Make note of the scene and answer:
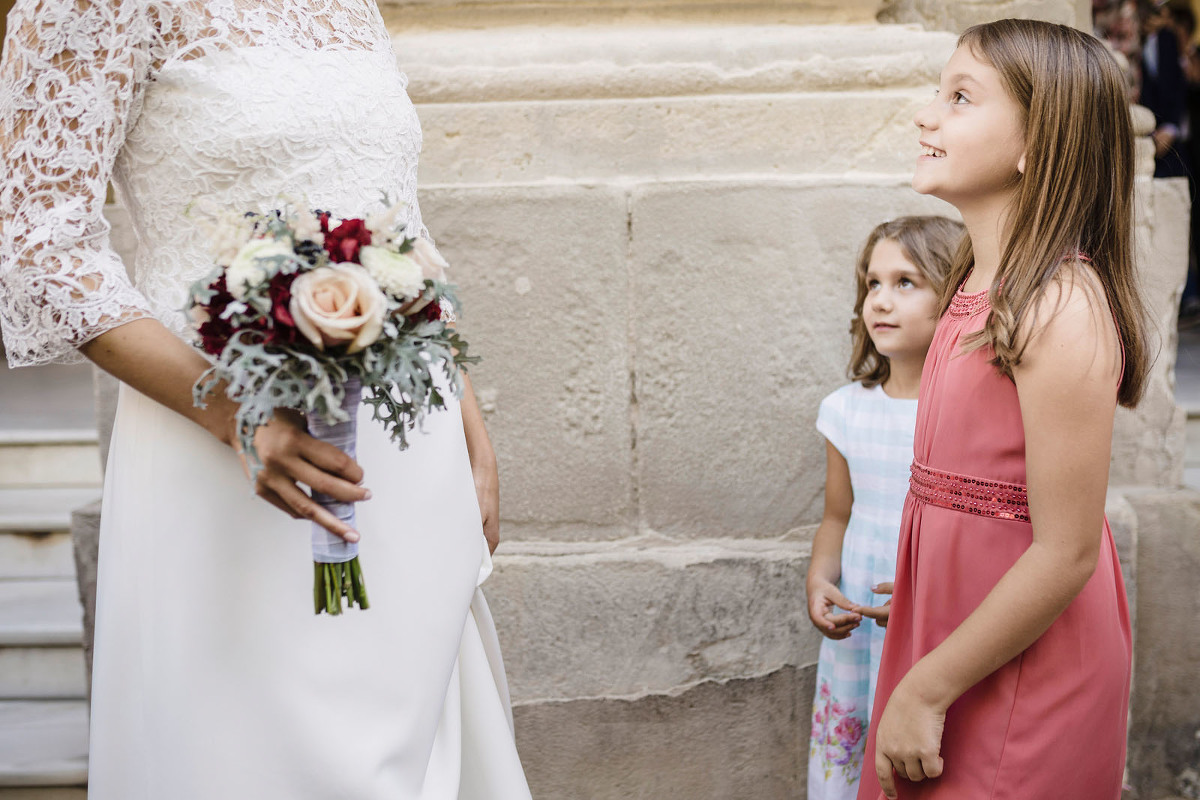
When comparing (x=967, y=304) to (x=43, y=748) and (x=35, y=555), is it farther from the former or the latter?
(x=35, y=555)

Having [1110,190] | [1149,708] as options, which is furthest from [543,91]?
[1149,708]

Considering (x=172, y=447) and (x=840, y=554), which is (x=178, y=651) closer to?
(x=172, y=447)

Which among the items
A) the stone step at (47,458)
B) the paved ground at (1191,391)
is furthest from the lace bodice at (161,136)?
the stone step at (47,458)

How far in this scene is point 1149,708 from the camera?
2971 millimetres

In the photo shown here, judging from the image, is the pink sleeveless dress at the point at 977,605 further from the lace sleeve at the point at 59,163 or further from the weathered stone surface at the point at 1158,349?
the weathered stone surface at the point at 1158,349

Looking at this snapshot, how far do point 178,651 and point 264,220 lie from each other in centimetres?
68

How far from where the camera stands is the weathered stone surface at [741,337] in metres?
2.79

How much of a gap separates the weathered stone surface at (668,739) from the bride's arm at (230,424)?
64.2 inches

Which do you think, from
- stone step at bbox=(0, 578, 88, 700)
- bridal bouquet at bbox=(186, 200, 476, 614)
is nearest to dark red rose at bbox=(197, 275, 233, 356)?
bridal bouquet at bbox=(186, 200, 476, 614)

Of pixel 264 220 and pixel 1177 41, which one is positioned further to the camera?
pixel 1177 41

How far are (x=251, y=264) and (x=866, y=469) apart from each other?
5.16 ft

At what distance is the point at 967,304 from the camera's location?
5.61ft

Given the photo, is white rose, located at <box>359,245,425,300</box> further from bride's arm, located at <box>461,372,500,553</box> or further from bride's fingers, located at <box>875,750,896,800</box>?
bride's fingers, located at <box>875,750,896,800</box>

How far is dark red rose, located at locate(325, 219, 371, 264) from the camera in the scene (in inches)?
53.0
